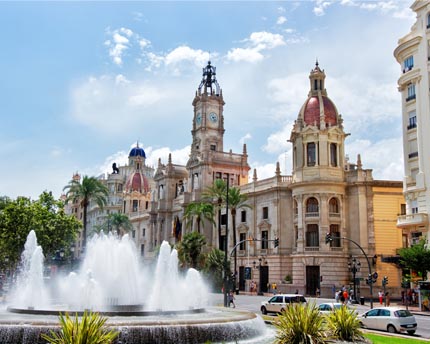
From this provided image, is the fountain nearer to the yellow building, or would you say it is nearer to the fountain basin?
the fountain basin

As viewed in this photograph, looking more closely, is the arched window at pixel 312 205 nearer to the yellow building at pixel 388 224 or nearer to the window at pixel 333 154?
the window at pixel 333 154

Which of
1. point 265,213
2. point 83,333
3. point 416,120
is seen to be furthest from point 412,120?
point 83,333

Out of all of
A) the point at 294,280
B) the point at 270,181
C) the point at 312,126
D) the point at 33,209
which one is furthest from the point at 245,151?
the point at 33,209

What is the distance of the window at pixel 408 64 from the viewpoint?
164 feet

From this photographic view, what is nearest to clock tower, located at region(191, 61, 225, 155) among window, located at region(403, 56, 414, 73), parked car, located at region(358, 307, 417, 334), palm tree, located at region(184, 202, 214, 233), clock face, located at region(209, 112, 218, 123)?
clock face, located at region(209, 112, 218, 123)

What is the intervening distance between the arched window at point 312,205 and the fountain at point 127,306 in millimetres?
30874

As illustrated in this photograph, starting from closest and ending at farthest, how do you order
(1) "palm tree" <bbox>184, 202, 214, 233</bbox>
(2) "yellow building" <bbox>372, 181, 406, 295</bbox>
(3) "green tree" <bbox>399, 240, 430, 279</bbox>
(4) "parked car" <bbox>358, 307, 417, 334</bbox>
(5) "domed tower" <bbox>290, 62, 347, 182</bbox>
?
1. (4) "parked car" <bbox>358, 307, 417, 334</bbox>
2. (3) "green tree" <bbox>399, 240, 430, 279</bbox>
3. (2) "yellow building" <bbox>372, 181, 406, 295</bbox>
4. (5) "domed tower" <bbox>290, 62, 347, 182</bbox>
5. (1) "palm tree" <bbox>184, 202, 214, 233</bbox>

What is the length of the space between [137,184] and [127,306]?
312ft

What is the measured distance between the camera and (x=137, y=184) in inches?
4685

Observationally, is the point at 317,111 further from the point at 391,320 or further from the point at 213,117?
the point at 391,320

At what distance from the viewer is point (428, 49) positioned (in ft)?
158

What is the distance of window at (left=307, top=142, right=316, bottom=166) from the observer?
205 ft

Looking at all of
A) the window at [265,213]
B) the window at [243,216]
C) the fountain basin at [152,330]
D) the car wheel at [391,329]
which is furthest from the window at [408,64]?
the fountain basin at [152,330]

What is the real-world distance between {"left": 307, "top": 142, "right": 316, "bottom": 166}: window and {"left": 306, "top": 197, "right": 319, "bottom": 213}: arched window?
4.32 meters
